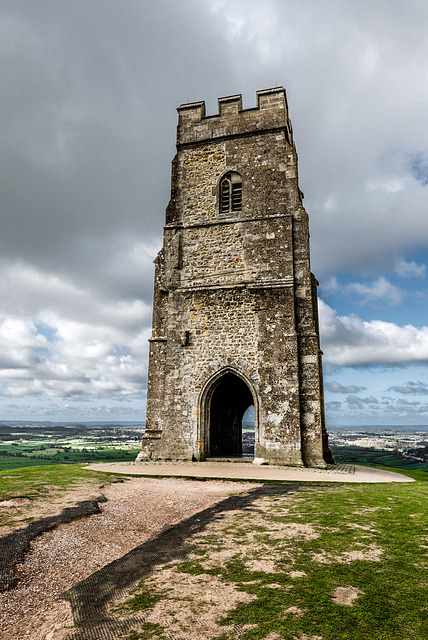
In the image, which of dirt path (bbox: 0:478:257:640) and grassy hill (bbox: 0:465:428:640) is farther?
dirt path (bbox: 0:478:257:640)

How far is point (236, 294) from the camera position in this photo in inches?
661

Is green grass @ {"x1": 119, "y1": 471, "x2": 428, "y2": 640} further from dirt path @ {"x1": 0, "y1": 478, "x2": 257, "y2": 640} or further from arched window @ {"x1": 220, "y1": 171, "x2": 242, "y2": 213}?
arched window @ {"x1": 220, "y1": 171, "x2": 242, "y2": 213}

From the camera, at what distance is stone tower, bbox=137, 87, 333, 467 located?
1537 centimetres

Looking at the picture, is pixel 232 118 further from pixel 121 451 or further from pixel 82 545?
pixel 121 451

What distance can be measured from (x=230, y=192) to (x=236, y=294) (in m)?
4.71

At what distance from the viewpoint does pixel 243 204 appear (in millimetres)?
17609

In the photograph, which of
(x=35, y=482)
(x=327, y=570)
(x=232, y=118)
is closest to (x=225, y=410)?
(x=35, y=482)

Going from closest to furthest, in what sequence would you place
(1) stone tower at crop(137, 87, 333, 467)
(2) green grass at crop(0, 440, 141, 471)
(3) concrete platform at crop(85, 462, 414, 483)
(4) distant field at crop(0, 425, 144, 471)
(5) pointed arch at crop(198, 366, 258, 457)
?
(3) concrete platform at crop(85, 462, 414, 483) < (1) stone tower at crop(137, 87, 333, 467) < (5) pointed arch at crop(198, 366, 258, 457) < (2) green grass at crop(0, 440, 141, 471) < (4) distant field at crop(0, 425, 144, 471)

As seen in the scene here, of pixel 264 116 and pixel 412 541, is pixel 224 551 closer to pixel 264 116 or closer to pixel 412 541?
pixel 412 541

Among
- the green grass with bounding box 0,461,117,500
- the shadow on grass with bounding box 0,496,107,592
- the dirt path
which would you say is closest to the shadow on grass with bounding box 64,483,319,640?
the dirt path

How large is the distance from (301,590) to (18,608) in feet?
7.92

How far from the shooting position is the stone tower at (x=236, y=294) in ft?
50.4

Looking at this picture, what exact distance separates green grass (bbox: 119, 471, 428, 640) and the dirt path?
78 cm

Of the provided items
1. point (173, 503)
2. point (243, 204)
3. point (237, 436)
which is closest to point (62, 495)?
point (173, 503)
